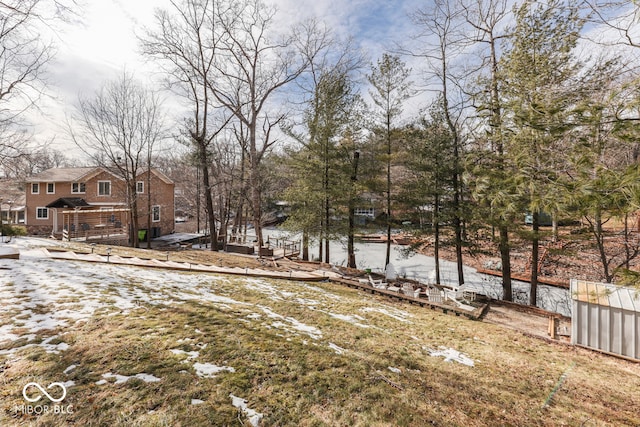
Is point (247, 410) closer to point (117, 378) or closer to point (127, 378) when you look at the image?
point (127, 378)

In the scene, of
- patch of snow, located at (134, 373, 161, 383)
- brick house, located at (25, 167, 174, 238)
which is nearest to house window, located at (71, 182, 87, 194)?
brick house, located at (25, 167, 174, 238)

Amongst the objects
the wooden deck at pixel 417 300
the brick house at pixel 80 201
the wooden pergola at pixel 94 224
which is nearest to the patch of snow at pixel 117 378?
the wooden deck at pixel 417 300

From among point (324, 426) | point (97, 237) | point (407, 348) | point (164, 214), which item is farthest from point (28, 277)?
point (164, 214)

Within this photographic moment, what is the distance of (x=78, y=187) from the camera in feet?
78.2

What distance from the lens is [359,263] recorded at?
61.8 ft

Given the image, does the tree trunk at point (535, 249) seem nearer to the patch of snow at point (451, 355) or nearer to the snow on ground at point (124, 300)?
the snow on ground at point (124, 300)

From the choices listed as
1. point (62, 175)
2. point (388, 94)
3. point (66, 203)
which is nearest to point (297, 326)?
point (388, 94)

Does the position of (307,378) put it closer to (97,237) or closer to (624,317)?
(624,317)

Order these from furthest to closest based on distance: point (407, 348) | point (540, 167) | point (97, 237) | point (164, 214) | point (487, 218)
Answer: point (164, 214) < point (97, 237) < point (487, 218) < point (407, 348) < point (540, 167)

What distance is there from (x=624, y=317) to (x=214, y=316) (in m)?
9.39

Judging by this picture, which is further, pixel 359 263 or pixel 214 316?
pixel 359 263

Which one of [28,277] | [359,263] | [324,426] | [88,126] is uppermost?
[88,126]

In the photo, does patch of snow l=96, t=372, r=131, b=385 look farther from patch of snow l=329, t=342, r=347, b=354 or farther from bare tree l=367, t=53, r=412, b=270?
bare tree l=367, t=53, r=412, b=270

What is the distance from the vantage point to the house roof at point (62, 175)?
23.3 metres
